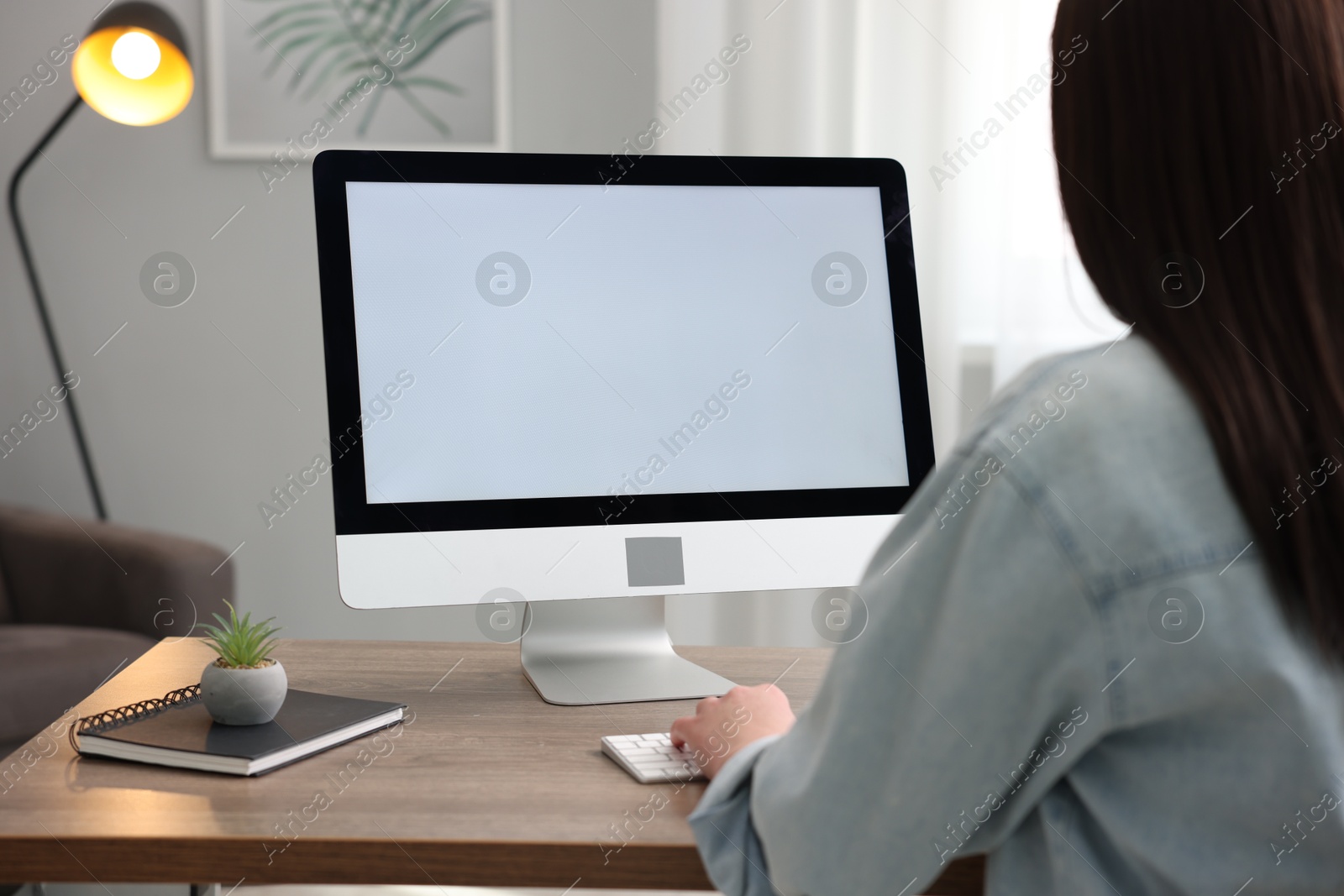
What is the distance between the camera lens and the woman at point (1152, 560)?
546 millimetres

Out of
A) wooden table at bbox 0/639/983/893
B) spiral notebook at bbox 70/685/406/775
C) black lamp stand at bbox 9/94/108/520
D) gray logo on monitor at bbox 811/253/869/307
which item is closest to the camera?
wooden table at bbox 0/639/983/893

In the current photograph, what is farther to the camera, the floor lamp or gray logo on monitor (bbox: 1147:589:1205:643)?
the floor lamp

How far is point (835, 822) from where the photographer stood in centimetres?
60

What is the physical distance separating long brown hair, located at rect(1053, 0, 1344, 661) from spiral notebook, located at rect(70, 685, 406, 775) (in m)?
0.66

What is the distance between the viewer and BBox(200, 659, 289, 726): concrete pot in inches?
34.6

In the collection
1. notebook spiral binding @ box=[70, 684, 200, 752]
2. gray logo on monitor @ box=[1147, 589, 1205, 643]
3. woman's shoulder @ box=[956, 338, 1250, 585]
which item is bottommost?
notebook spiral binding @ box=[70, 684, 200, 752]

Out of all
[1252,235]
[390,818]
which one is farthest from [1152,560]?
[390,818]

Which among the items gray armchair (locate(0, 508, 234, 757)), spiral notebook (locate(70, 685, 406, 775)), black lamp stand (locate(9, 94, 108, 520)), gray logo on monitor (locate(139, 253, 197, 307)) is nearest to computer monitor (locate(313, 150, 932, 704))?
spiral notebook (locate(70, 685, 406, 775))

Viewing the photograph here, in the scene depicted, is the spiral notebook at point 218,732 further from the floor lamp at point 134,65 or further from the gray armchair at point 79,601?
the floor lamp at point 134,65

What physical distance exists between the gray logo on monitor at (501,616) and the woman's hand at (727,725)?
0.25 meters

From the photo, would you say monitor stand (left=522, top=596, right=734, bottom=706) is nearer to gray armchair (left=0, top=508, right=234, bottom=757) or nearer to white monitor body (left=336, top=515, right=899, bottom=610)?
white monitor body (left=336, top=515, right=899, bottom=610)

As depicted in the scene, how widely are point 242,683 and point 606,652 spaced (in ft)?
1.29

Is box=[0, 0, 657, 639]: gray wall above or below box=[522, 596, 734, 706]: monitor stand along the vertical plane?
above

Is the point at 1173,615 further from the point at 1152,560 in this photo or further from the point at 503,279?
the point at 503,279
